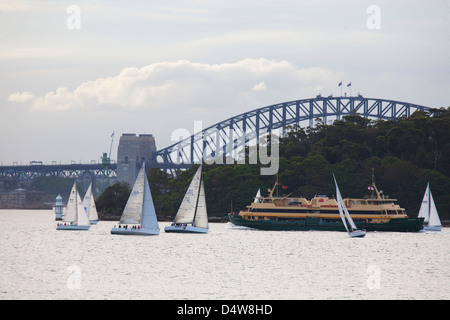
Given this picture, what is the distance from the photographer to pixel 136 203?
93.6 meters

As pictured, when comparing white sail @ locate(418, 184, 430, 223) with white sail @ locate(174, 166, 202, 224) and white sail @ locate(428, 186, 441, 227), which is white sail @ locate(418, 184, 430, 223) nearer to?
white sail @ locate(428, 186, 441, 227)

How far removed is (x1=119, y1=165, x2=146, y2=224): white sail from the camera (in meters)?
93.2

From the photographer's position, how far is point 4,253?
77.5 metres

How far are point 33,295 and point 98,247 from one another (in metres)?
35.1

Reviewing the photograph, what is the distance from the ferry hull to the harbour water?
1472 centimetres

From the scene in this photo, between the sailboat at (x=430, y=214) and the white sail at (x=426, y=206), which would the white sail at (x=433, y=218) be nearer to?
the sailboat at (x=430, y=214)

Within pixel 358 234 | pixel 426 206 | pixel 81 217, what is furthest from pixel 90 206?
pixel 426 206

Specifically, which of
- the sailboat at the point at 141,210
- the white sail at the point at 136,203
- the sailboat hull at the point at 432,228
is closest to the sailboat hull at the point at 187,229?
the sailboat at the point at 141,210

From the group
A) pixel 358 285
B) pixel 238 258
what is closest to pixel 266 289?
pixel 358 285

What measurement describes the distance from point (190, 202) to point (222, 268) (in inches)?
1351

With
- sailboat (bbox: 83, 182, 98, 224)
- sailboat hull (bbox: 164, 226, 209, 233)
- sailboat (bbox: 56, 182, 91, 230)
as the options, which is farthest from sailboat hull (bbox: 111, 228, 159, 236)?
sailboat (bbox: 83, 182, 98, 224)

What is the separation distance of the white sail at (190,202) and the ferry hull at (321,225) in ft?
63.4

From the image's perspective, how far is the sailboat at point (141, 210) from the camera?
93125 mm
